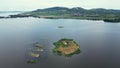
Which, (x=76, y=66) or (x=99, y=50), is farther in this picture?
(x=99, y=50)

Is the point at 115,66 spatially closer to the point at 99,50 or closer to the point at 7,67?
the point at 99,50

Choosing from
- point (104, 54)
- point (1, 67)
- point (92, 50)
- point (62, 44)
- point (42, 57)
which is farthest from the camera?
point (62, 44)

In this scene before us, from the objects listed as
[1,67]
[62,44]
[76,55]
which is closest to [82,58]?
[76,55]

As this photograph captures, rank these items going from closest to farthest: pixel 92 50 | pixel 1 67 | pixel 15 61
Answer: pixel 1 67, pixel 15 61, pixel 92 50

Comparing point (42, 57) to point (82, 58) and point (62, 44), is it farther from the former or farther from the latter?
point (62, 44)

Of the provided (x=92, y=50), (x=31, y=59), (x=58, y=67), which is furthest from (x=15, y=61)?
(x=92, y=50)

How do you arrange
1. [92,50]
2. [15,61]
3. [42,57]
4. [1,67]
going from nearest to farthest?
1. [1,67]
2. [15,61]
3. [42,57]
4. [92,50]

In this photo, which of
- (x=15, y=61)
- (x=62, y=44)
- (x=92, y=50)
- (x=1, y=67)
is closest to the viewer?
(x=1, y=67)

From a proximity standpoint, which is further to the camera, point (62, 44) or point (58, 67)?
point (62, 44)

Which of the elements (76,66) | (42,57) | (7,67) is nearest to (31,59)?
(42,57)
